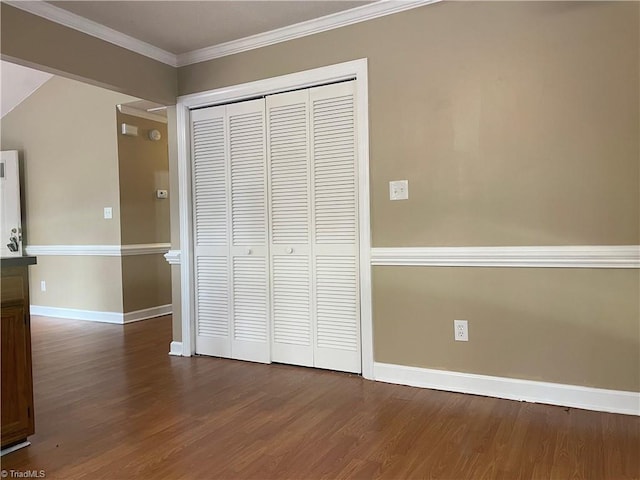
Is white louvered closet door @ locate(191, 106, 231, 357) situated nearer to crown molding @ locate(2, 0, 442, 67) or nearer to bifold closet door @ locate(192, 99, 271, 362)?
bifold closet door @ locate(192, 99, 271, 362)

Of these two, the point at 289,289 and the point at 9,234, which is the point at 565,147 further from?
the point at 9,234

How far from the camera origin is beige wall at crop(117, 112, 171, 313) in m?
5.09

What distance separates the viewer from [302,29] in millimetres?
3166

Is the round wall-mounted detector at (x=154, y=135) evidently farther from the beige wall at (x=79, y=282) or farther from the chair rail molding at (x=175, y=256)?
the chair rail molding at (x=175, y=256)

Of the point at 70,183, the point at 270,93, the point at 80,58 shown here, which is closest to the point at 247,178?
the point at 270,93

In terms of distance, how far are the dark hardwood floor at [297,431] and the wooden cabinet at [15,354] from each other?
0.40 ft

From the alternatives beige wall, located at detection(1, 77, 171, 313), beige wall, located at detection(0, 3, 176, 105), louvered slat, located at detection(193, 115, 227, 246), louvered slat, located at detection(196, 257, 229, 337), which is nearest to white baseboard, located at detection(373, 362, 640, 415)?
louvered slat, located at detection(196, 257, 229, 337)

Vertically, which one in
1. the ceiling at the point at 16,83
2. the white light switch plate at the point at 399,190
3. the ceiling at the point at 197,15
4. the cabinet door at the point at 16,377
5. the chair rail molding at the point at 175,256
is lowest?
the cabinet door at the point at 16,377

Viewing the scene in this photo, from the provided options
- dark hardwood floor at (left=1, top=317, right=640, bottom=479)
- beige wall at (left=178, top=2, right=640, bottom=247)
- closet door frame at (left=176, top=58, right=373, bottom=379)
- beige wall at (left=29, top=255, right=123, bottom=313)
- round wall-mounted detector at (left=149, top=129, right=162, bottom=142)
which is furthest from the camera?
round wall-mounted detector at (left=149, top=129, right=162, bottom=142)

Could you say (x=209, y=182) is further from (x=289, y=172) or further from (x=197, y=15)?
(x=197, y=15)

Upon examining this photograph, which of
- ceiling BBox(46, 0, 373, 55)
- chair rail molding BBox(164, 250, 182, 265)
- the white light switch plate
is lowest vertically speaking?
chair rail molding BBox(164, 250, 182, 265)

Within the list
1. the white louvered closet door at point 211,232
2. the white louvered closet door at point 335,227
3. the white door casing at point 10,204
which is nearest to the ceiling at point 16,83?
the white door casing at point 10,204

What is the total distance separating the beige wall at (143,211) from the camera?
509cm

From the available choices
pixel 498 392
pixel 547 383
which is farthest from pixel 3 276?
pixel 547 383
